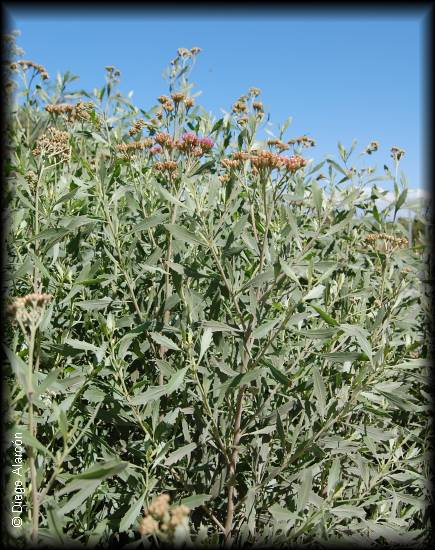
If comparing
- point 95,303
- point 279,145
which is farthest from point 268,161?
point 95,303

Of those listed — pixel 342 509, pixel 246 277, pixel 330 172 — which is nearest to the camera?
pixel 342 509

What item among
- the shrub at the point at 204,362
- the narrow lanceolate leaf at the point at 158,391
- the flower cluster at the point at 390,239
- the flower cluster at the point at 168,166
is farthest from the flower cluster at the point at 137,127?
the narrow lanceolate leaf at the point at 158,391

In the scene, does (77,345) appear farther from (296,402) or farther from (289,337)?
(289,337)

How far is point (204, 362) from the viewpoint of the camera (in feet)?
6.68

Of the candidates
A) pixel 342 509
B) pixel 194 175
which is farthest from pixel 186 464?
pixel 194 175

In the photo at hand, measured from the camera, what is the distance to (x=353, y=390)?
1.88m

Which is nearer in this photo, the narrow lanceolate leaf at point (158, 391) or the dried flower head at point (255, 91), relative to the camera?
the narrow lanceolate leaf at point (158, 391)

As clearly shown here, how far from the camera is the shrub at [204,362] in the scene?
1.67 meters

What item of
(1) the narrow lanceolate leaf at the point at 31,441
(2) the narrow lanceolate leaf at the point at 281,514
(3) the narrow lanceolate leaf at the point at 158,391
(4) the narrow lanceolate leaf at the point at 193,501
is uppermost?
(3) the narrow lanceolate leaf at the point at 158,391

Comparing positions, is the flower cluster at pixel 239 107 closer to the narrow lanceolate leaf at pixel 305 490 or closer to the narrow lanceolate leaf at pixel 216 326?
the narrow lanceolate leaf at pixel 216 326

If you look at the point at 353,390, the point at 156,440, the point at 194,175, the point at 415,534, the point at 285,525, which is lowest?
the point at 415,534

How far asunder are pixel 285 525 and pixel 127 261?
107 cm

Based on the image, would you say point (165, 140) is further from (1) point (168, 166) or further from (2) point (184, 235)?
(2) point (184, 235)

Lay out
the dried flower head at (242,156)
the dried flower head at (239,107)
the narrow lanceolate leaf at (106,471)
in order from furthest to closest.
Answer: the dried flower head at (239,107) → the dried flower head at (242,156) → the narrow lanceolate leaf at (106,471)
